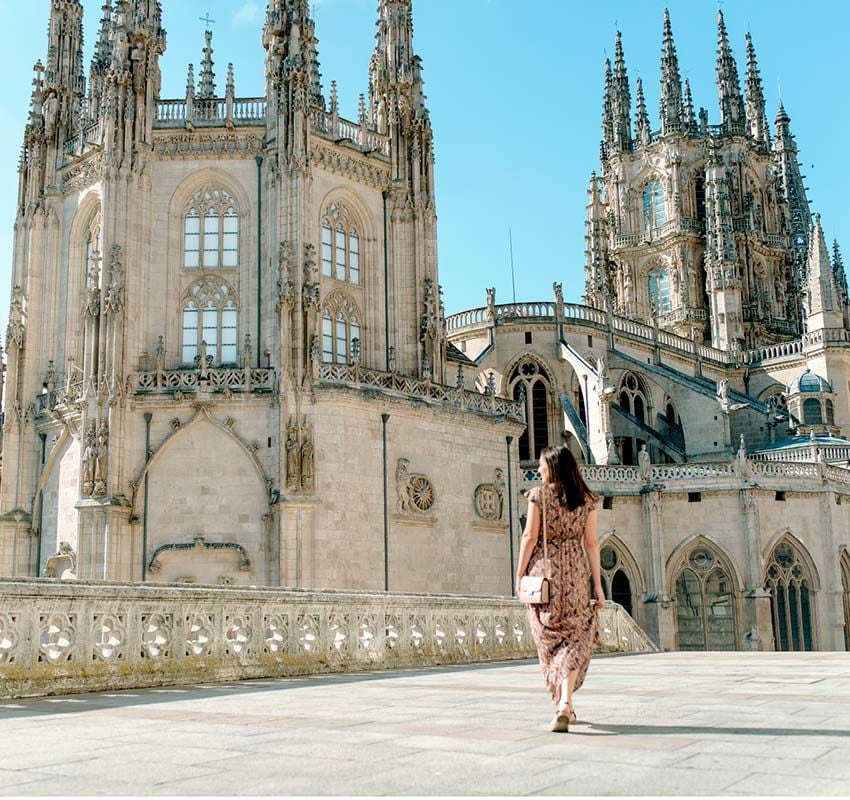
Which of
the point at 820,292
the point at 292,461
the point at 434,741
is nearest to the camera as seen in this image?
the point at 434,741

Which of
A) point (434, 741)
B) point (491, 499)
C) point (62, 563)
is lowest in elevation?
point (434, 741)

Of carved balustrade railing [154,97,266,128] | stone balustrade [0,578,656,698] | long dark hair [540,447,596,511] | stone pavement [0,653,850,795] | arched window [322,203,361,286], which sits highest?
carved balustrade railing [154,97,266,128]

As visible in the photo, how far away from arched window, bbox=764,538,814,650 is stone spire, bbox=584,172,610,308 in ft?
85.9

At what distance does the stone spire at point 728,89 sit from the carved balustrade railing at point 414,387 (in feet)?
134

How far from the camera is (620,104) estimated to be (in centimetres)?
6844

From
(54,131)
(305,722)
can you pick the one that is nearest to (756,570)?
(54,131)

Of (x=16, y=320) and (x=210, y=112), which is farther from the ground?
(x=210, y=112)

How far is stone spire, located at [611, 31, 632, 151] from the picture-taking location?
219ft

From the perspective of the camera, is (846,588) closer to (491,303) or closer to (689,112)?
(491,303)

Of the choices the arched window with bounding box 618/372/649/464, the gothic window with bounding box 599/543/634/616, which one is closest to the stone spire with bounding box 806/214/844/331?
the arched window with bounding box 618/372/649/464

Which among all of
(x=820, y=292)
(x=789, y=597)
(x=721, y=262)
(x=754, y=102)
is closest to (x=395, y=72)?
(x=789, y=597)

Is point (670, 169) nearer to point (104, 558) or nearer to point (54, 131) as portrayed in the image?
point (54, 131)

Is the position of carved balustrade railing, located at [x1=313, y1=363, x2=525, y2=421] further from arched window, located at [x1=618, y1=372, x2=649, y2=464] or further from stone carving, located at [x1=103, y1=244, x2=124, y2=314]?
arched window, located at [x1=618, y1=372, x2=649, y2=464]

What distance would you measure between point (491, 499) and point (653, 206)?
39735mm
